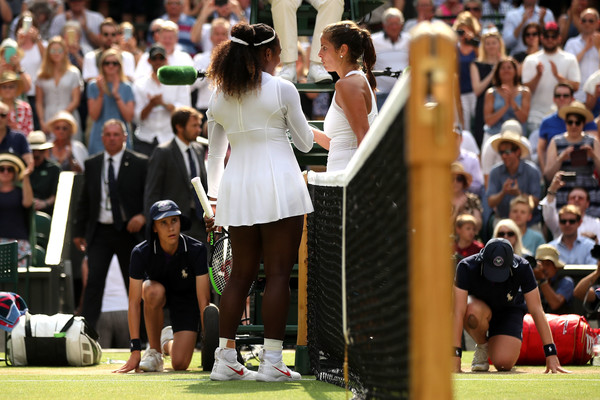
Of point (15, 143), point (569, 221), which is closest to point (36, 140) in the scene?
point (15, 143)

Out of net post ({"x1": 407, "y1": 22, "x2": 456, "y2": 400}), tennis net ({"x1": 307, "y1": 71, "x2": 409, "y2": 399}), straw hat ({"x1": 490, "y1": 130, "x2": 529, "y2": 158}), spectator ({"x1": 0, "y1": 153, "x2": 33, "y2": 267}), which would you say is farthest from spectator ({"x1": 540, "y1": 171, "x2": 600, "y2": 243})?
net post ({"x1": 407, "y1": 22, "x2": 456, "y2": 400})

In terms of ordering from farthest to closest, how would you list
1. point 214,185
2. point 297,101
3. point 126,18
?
point 126,18
point 214,185
point 297,101

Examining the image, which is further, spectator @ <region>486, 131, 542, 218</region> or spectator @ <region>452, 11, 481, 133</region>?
spectator @ <region>452, 11, 481, 133</region>

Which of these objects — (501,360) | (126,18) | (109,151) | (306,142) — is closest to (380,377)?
(306,142)

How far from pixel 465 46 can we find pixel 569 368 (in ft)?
22.6

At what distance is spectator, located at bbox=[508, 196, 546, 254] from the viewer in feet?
37.4

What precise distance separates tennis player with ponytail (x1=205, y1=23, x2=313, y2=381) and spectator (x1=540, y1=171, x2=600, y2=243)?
241 inches

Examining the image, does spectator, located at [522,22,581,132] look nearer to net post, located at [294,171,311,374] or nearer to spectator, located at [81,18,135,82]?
spectator, located at [81,18,135,82]

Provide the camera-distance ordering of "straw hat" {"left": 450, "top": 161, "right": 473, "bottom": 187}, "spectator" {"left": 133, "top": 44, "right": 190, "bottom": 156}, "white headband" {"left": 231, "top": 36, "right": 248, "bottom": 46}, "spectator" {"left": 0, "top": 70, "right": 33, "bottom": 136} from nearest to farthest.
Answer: "white headband" {"left": 231, "top": 36, "right": 248, "bottom": 46}
"straw hat" {"left": 450, "top": 161, "right": 473, "bottom": 187}
"spectator" {"left": 133, "top": 44, "right": 190, "bottom": 156}
"spectator" {"left": 0, "top": 70, "right": 33, "bottom": 136}

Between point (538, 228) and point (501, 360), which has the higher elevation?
point (538, 228)

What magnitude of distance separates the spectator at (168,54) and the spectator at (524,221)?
4.73 metres

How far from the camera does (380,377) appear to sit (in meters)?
4.30

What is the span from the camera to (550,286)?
10289 mm

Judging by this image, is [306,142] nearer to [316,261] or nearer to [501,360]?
[316,261]
